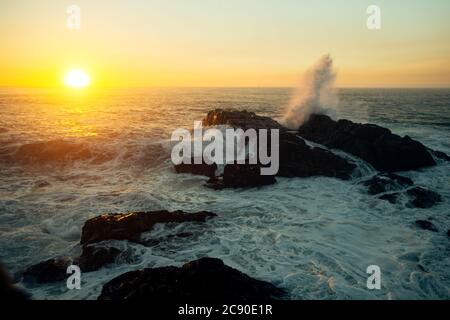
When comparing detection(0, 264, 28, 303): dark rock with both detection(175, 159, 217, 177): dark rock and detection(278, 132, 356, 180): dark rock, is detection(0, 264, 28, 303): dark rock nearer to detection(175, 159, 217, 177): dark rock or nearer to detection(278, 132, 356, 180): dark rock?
detection(175, 159, 217, 177): dark rock

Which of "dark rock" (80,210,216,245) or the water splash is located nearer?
"dark rock" (80,210,216,245)

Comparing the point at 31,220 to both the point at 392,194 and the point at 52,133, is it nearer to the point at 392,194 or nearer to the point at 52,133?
the point at 392,194

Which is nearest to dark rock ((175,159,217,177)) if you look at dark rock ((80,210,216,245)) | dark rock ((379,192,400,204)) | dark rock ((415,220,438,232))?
dark rock ((80,210,216,245))

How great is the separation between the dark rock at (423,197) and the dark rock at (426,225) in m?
1.67

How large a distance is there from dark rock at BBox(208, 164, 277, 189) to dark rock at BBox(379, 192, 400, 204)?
4.24m

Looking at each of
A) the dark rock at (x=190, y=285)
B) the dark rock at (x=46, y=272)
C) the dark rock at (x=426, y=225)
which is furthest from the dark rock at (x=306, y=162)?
the dark rock at (x=46, y=272)

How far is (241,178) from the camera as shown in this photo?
15.3m

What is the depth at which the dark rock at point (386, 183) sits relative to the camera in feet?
47.3

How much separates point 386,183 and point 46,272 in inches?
482

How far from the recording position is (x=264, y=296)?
7184mm

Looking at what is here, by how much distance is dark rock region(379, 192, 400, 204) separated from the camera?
13.4 meters

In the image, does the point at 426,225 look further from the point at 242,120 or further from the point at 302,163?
the point at 242,120
